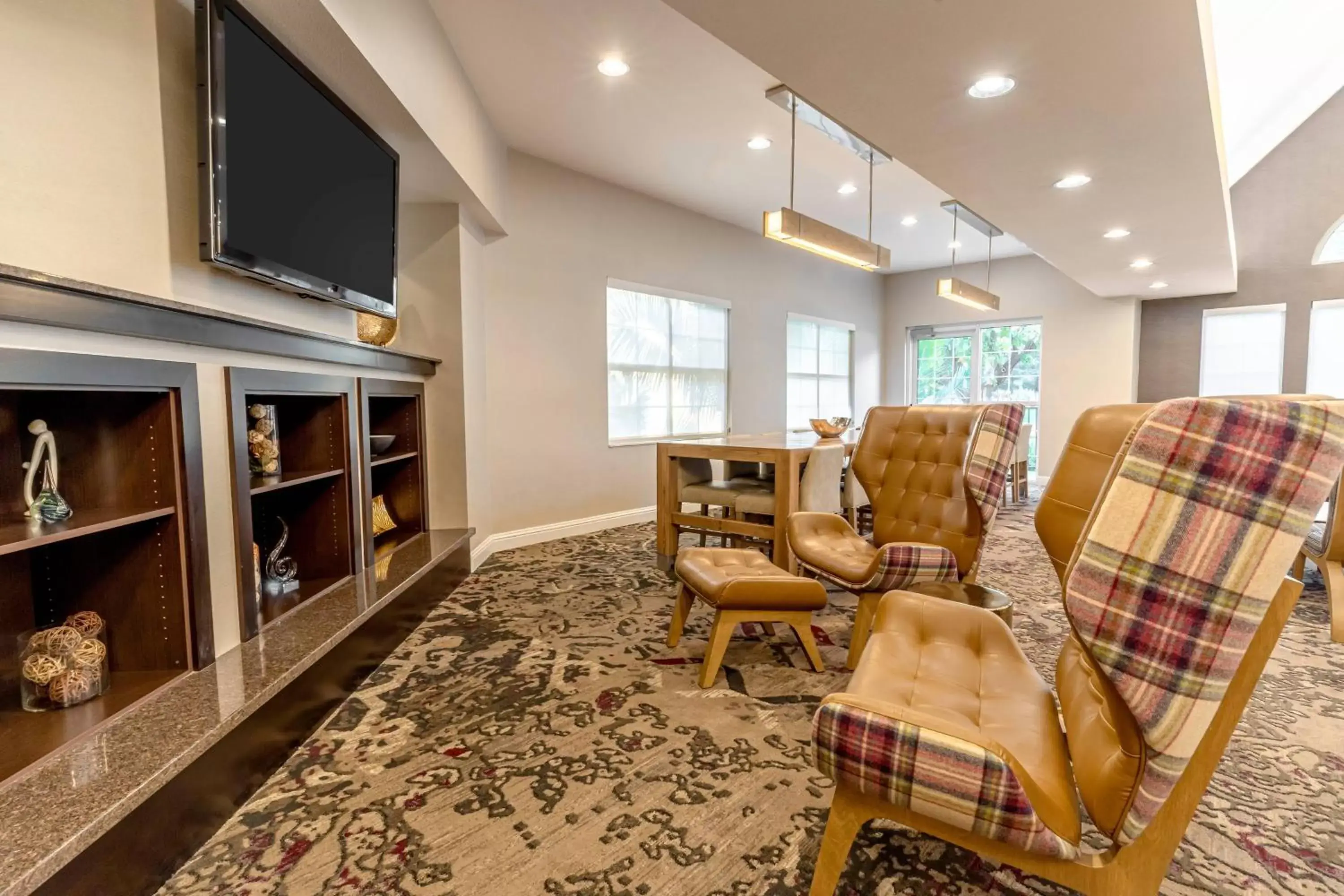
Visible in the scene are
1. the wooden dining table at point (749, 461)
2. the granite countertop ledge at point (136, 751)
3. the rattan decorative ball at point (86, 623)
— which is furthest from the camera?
the wooden dining table at point (749, 461)

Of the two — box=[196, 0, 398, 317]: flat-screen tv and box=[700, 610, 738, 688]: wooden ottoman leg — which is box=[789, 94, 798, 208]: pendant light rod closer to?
box=[196, 0, 398, 317]: flat-screen tv

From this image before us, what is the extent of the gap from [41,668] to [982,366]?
8.73 m

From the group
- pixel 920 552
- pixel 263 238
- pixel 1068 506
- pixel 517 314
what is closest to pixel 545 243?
pixel 517 314

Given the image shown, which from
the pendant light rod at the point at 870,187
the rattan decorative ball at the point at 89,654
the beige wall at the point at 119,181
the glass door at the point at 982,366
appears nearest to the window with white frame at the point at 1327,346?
the glass door at the point at 982,366

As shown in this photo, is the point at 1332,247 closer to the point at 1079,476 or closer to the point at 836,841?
the point at 1079,476

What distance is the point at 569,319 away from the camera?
15.5 feet

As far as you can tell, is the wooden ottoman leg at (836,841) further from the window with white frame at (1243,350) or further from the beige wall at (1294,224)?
the beige wall at (1294,224)

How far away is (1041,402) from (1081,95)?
236 inches

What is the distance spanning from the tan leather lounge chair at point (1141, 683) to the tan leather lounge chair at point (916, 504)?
1.03 m

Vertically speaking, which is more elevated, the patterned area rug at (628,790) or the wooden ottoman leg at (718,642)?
the wooden ottoman leg at (718,642)

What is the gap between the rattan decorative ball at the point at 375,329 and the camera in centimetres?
332

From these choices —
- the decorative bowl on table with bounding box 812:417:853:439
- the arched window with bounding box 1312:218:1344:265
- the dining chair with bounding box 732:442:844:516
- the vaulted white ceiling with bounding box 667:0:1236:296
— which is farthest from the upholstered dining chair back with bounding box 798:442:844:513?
the arched window with bounding box 1312:218:1344:265

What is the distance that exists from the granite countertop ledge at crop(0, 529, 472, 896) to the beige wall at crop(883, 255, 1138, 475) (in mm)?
7599

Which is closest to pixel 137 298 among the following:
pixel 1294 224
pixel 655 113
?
pixel 655 113
